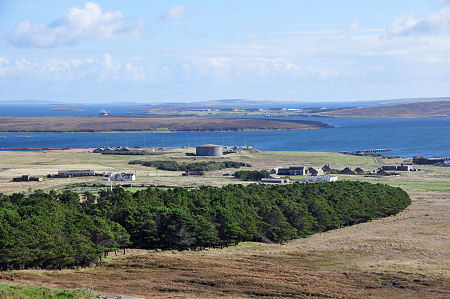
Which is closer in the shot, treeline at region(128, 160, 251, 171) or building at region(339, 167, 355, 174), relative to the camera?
building at region(339, 167, 355, 174)

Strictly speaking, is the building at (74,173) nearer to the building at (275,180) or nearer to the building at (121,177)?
the building at (121,177)

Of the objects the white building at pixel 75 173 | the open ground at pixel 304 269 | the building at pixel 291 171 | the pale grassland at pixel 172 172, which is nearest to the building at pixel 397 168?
the pale grassland at pixel 172 172

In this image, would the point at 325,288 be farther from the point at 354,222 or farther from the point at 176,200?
the point at 354,222

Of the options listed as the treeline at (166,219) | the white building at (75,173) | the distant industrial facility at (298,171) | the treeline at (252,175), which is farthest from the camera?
the distant industrial facility at (298,171)

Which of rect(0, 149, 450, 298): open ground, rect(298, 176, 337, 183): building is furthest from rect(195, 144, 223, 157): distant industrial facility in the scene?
rect(0, 149, 450, 298): open ground

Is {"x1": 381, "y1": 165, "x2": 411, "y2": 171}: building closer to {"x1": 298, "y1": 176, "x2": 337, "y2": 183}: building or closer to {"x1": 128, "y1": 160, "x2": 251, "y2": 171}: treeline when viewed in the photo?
{"x1": 298, "y1": 176, "x2": 337, "y2": 183}: building

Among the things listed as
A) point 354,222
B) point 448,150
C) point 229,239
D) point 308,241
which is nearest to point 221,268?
point 229,239
